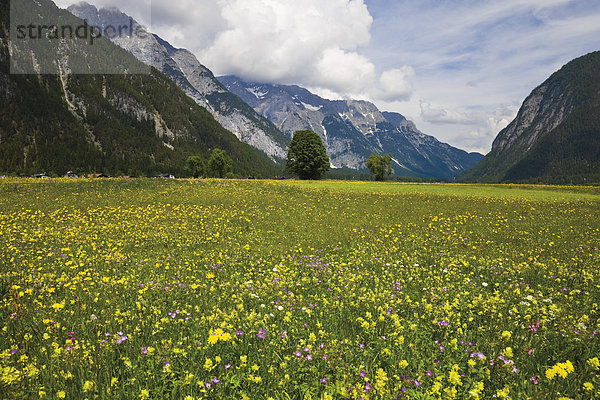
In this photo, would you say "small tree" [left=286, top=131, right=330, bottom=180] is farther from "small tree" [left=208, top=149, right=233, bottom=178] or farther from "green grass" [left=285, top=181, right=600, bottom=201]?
"small tree" [left=208, top=149, right=233, bottom=178]

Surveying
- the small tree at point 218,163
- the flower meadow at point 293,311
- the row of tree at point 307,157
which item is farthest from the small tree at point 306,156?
the small tree at point 218,163

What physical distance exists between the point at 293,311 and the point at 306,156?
67191 mm

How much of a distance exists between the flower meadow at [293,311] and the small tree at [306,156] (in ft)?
192

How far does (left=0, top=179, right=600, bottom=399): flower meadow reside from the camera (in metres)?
3.61

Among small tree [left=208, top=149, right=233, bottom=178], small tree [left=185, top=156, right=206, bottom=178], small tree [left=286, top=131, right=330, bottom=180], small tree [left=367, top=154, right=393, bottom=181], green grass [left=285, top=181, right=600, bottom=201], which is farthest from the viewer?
small tree [left=185, top=156, right=206, bottom=178]

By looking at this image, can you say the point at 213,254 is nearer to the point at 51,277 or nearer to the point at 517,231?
the point at 51,277

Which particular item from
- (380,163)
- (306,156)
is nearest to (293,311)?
(306,156)

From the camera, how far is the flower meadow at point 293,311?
3.61 m

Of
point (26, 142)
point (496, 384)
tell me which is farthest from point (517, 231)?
point (26, 142)

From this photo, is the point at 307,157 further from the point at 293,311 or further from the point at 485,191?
the point at 293,311

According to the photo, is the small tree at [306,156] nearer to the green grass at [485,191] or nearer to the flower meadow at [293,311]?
the green grass at [485,191]

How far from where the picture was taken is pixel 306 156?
71438 mm

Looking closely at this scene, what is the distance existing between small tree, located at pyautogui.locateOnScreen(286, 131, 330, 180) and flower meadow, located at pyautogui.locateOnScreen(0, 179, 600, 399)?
192 ft

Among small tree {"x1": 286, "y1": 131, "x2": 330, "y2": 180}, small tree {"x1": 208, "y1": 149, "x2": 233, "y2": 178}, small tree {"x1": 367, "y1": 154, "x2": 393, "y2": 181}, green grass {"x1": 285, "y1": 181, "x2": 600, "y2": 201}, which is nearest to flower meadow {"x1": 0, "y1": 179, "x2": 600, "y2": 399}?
green grass {"x1": 285, "y1": 181, "x2": 600, "y2": 201}
